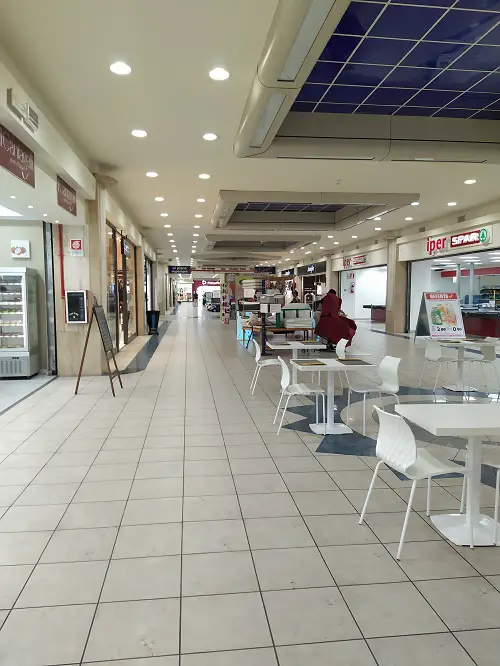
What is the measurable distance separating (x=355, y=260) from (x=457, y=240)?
7478 mm

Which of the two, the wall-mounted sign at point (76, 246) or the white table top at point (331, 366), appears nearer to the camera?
the white table top at point (331, 366)

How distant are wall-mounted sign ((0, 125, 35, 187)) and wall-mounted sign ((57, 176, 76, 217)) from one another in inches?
41.6

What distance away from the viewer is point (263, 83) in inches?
145

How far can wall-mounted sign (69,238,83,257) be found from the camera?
303 inches

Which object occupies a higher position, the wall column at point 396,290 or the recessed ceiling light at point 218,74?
the recessed ceiling light at point 218,74

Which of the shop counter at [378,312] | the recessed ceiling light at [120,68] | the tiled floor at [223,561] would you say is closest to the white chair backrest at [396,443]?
the tiled floor at [223,561]

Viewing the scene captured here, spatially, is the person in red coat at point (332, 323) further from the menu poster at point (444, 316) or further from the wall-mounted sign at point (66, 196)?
the wall-mounted sign at point (66, 196)

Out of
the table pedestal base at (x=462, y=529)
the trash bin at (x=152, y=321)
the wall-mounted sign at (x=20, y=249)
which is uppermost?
the wall-mounted sign at (x=20, y=249)

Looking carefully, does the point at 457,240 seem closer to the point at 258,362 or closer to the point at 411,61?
the point at 258,362

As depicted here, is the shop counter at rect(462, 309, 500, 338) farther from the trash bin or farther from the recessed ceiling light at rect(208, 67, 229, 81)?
the recessed ceiling light at rect(208, 67, 229, 81)

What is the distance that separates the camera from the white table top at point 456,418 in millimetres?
2627

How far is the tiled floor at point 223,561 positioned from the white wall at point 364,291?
2007cm

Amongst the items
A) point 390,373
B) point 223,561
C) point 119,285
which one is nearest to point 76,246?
point 119,285

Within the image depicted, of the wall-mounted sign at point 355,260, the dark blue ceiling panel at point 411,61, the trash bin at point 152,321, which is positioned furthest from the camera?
the wall-mounted sign at point 355,260
